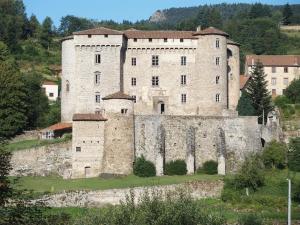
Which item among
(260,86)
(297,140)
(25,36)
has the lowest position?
(297,140)

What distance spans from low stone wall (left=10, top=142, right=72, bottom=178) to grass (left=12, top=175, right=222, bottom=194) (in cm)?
116

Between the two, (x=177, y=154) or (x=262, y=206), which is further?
(x=177, y=154)

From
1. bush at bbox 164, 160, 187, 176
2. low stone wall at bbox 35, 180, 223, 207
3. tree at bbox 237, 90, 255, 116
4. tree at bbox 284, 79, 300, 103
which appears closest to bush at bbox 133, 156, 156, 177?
bush at bbox 164, 160, 187, 176

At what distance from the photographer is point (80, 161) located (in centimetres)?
5884

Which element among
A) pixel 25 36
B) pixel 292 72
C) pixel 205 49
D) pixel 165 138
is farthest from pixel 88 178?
pixel 25 36

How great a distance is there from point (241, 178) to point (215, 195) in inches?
84.7

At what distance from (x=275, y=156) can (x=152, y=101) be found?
40.5ft

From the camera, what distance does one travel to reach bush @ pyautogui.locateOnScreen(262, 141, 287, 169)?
198 ft

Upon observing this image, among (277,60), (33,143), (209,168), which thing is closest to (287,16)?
(277,60)

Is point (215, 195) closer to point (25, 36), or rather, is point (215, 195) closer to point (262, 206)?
point (262, 206)

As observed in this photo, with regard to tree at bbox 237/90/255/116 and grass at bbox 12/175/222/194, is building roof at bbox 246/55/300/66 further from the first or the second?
grass at bbox 12/175/222/194

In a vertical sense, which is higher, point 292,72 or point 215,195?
point 292,72

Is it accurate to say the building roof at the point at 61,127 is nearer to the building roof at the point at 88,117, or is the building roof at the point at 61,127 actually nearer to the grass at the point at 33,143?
the grass at the point at 33,143

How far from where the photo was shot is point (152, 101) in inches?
2638
